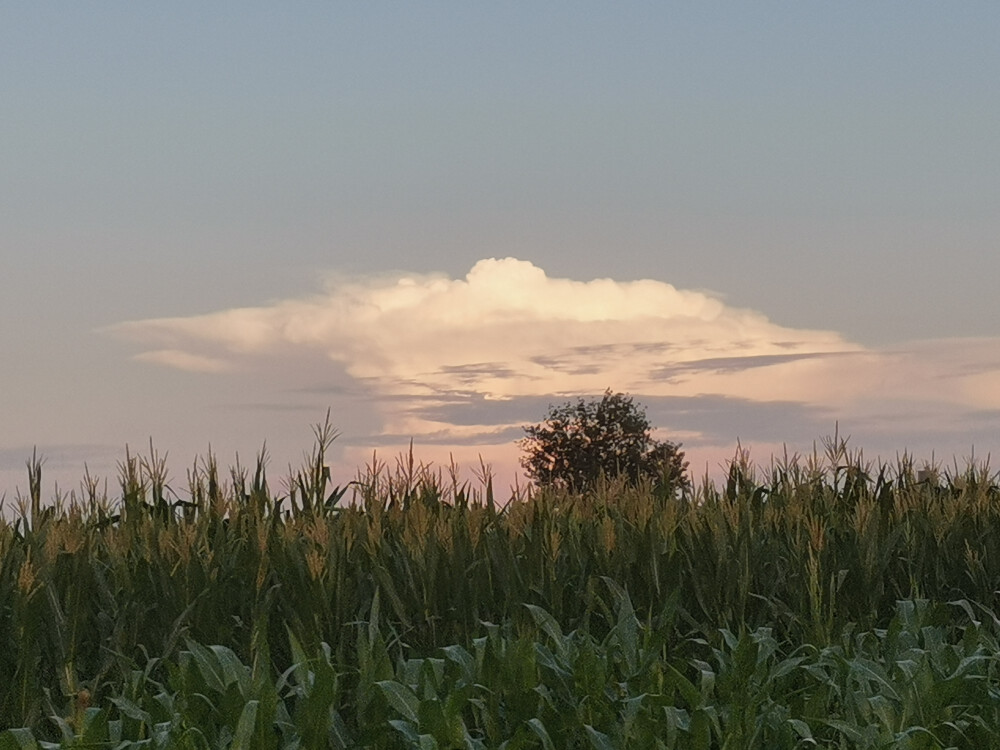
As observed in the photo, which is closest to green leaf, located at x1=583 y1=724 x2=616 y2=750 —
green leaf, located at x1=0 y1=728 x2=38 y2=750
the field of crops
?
the field of crops

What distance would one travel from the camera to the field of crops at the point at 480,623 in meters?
4.29

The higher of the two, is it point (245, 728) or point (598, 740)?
point (245, 728)

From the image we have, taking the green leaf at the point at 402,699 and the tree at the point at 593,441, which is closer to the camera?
the green leaf at the point at 402,699

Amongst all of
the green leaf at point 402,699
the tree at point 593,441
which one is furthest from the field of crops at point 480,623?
the tree at point 593,441

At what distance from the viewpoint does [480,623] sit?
5.51 metres

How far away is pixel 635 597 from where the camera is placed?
19.7 ft

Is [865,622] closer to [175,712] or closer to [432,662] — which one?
[432,662]

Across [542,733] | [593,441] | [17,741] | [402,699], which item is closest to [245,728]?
[402,699]

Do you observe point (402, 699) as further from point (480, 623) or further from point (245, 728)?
point (480, 623)

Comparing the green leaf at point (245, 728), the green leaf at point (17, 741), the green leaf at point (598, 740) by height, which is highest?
the green leaf at point (245, 728)

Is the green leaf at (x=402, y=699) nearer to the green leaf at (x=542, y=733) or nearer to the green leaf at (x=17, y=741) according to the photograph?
the green leaf at (x=542, y=733)

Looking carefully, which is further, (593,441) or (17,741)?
(593,441)

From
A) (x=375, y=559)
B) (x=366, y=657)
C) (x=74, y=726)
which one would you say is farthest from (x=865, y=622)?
→ (x=74, y=726)

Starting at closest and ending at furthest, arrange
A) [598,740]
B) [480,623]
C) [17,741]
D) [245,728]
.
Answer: [245,728] → [17,741] → [598,740] → [480,623]
